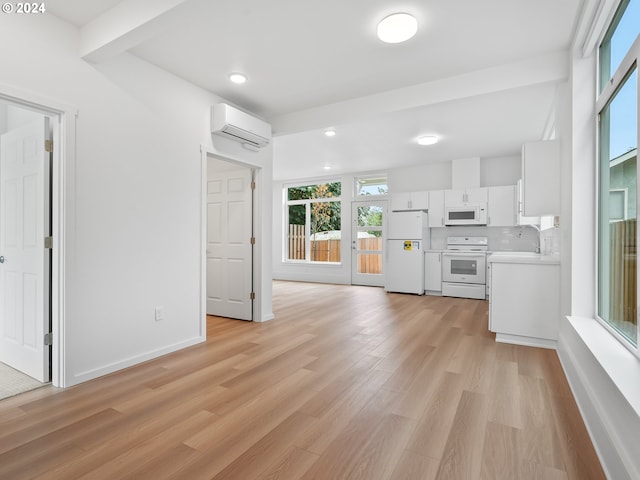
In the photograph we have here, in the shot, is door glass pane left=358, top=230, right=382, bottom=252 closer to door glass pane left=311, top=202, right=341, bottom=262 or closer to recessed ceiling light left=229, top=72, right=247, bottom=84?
door glass pane left=311, top=202, right=341, bottom=262

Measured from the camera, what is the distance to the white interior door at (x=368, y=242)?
25.4 ft

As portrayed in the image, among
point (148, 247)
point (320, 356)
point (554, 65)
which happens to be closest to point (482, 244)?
point (554, 65)

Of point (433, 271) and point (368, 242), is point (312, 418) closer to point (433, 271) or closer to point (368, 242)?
point (433, 271)

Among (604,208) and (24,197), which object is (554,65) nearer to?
(604,208)

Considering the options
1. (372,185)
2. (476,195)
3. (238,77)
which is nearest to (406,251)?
(476,195)

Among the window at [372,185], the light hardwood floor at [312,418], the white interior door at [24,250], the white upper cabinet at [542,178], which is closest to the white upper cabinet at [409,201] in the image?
the window at [372,185]

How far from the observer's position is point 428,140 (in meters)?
5.24

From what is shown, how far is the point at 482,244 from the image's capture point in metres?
6.46

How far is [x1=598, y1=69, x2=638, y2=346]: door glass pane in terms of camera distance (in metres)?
1.75

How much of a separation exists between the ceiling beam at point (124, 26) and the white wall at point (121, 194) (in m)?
0.15

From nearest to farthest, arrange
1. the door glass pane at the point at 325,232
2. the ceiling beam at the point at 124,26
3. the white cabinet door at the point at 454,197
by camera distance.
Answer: the ceiling beam at the point at 124,26 < the white cabinet door at the point at 454,197 < the door glass pane at the point at 325,232

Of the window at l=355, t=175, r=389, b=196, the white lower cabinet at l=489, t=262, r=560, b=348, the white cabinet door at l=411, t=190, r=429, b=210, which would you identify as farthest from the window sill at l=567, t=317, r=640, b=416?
the window at l=355, t=175, r=389, b=196

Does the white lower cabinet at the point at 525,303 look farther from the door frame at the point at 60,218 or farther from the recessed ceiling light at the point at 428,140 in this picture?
the door frame at the point at 60,218

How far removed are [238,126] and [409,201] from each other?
4.34m
